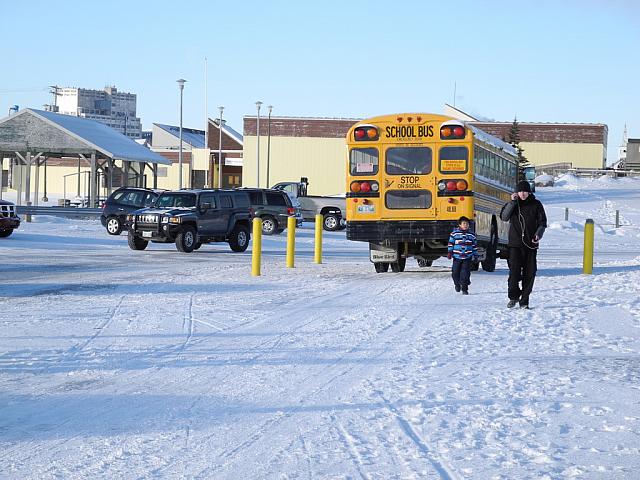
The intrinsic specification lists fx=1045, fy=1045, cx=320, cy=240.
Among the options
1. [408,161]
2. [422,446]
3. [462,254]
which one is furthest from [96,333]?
[408,161]

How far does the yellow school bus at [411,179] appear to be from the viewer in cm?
2008

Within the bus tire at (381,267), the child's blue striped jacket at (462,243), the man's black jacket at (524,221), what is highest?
the man's black jacket at (524,221)

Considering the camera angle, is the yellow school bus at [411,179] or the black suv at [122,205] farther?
the black suv at [122,205]

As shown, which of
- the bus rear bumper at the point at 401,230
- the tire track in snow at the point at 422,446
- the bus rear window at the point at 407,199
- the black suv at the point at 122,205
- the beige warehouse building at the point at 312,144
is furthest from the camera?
the beige warehouse building at the point at 312,144

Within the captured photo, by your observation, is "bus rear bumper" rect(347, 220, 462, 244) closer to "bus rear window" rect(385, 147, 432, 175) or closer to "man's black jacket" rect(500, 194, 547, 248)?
"bus rear window" rect(385, 147, 432, 175)

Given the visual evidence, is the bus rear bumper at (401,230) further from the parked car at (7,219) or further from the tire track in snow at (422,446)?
the parked car at (7,219)

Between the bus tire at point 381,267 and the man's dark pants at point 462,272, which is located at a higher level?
the man's dark pants at point 462,272

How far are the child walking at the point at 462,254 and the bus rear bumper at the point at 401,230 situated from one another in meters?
2.78

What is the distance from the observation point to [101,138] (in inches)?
2117

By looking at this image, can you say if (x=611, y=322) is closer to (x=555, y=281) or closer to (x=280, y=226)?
(x=555, y=281)

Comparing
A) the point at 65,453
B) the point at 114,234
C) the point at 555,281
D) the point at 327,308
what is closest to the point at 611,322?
the point at 327,308

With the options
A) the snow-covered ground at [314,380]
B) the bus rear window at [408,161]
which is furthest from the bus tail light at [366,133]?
the snow-covered ground at [314,380]

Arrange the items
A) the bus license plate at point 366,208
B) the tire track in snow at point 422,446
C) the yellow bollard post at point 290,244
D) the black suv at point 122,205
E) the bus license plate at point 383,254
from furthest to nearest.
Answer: the black suv at point 122,205, the yellow bollard post at point 290,244, the bus license plate at point 383,254, the bus license plate at point 366,208, the tire track in snow at point 422,446

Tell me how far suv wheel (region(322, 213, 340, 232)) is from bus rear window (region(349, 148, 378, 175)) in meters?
25.6
